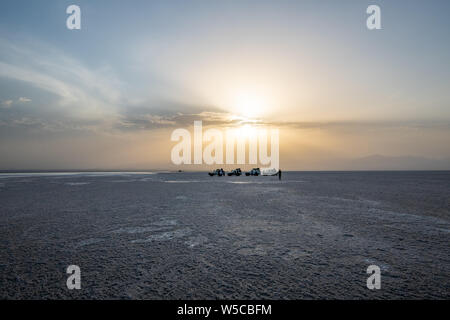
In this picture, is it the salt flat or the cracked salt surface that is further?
the cracked salt surface

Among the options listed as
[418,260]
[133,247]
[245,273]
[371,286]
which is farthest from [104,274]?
[418,260]

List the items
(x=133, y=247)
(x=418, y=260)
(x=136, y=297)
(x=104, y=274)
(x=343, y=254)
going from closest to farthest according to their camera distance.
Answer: (x=136, y=297) < (x=104, y=274) < (x=418, y=260) < (x=343, y=254) < (x=133, y=247)

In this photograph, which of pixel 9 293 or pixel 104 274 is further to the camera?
pixel 104 274

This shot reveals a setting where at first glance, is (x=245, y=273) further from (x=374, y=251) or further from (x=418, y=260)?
(x=418, y=260)

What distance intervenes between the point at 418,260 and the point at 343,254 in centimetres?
162

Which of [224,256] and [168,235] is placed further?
[168,235]

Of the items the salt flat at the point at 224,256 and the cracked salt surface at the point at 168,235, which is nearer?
the salt flat at the point at 224,256

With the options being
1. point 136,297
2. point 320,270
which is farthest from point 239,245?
point 136,297

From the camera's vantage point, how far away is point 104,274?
15.8 ft

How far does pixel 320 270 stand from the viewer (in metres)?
5.00
